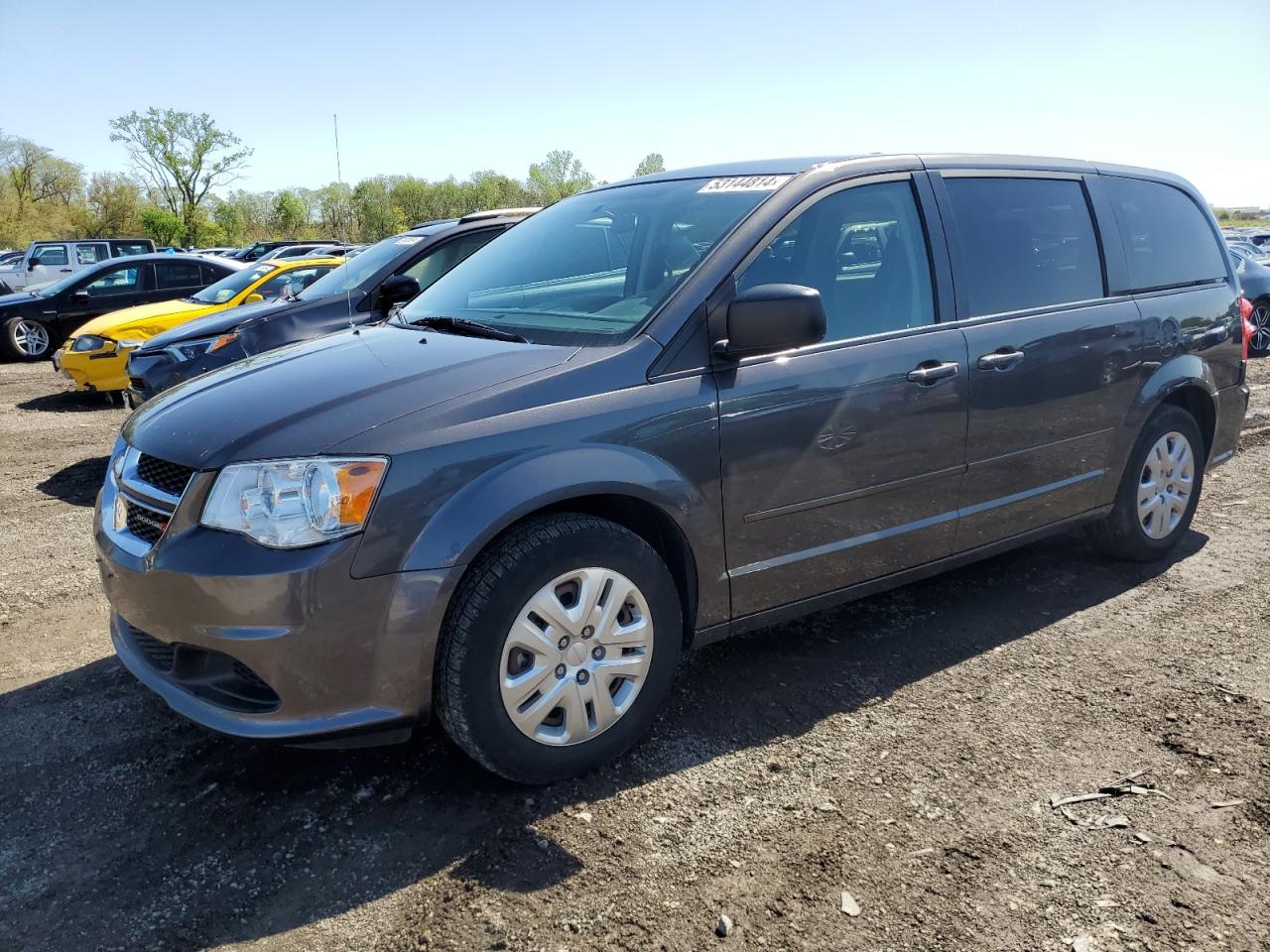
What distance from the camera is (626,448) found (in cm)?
294

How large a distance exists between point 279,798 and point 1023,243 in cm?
353

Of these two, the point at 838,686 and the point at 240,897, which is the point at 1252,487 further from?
the point at 240,897

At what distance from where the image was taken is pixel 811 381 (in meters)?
3.33

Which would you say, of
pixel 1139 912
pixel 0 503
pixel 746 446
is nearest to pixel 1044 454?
pixel 746 446

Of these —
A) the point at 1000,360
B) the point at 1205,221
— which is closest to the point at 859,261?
the point at 1000,360

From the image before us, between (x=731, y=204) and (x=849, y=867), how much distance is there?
7.30 feet

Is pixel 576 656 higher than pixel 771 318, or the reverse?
pixel 771 318

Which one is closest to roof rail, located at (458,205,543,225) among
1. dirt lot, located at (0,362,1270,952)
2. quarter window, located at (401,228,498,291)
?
quarter window, located at (401,228,498,291)

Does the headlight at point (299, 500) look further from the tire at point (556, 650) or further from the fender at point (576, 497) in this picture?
the tire at point (556, 650)

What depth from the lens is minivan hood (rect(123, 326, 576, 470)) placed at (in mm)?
2689

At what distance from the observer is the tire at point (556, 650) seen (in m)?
2.71

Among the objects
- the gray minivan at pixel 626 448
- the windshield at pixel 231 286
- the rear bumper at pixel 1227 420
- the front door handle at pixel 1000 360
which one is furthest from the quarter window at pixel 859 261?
the windshield at pixel 231 286

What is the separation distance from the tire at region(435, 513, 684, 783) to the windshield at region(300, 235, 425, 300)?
5421 millimetres

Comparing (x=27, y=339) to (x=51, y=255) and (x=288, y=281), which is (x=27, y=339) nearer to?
(x=288, y=281)
